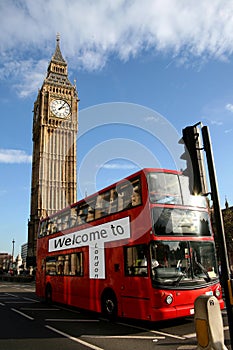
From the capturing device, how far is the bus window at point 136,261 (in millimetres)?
8438

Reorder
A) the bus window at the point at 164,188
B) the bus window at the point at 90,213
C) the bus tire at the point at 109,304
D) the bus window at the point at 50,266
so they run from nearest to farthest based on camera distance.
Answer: the bus window at the point at 164,188, the bus tire at the point at 109,304, the bus window at the point at 90,213, the bus window at the point at 50,266

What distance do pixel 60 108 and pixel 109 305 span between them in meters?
73.5

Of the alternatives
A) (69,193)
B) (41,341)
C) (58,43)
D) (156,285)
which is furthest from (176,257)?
(58,43)

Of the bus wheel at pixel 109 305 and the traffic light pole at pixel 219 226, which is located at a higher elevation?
the traffic light pole at pixel 219 226

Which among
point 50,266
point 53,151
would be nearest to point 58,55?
point 53,151

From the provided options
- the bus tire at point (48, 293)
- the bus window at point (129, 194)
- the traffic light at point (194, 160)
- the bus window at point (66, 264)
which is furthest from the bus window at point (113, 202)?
the bus tire at point (48, 293)

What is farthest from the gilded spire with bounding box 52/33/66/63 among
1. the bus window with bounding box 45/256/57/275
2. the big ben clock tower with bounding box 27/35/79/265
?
the bus window with bounding box 45/256/57/275

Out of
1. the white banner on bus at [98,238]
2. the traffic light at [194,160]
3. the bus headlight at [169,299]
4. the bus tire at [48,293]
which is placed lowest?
the bus tire at [48,293]

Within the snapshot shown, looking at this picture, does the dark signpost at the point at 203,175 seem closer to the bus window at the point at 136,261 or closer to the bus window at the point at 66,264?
the bus window at the point at 136,261

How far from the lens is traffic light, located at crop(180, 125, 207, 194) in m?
5.05

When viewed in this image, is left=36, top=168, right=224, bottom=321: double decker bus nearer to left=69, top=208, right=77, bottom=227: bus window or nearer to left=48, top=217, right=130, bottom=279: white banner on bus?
left=48, top=217, right=130, bottom=279: white banner on bus

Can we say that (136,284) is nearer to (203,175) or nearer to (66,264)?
(203,175)

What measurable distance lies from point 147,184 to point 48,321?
17.9 feet

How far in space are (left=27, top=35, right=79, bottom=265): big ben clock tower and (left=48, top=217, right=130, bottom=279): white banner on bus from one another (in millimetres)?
63272
